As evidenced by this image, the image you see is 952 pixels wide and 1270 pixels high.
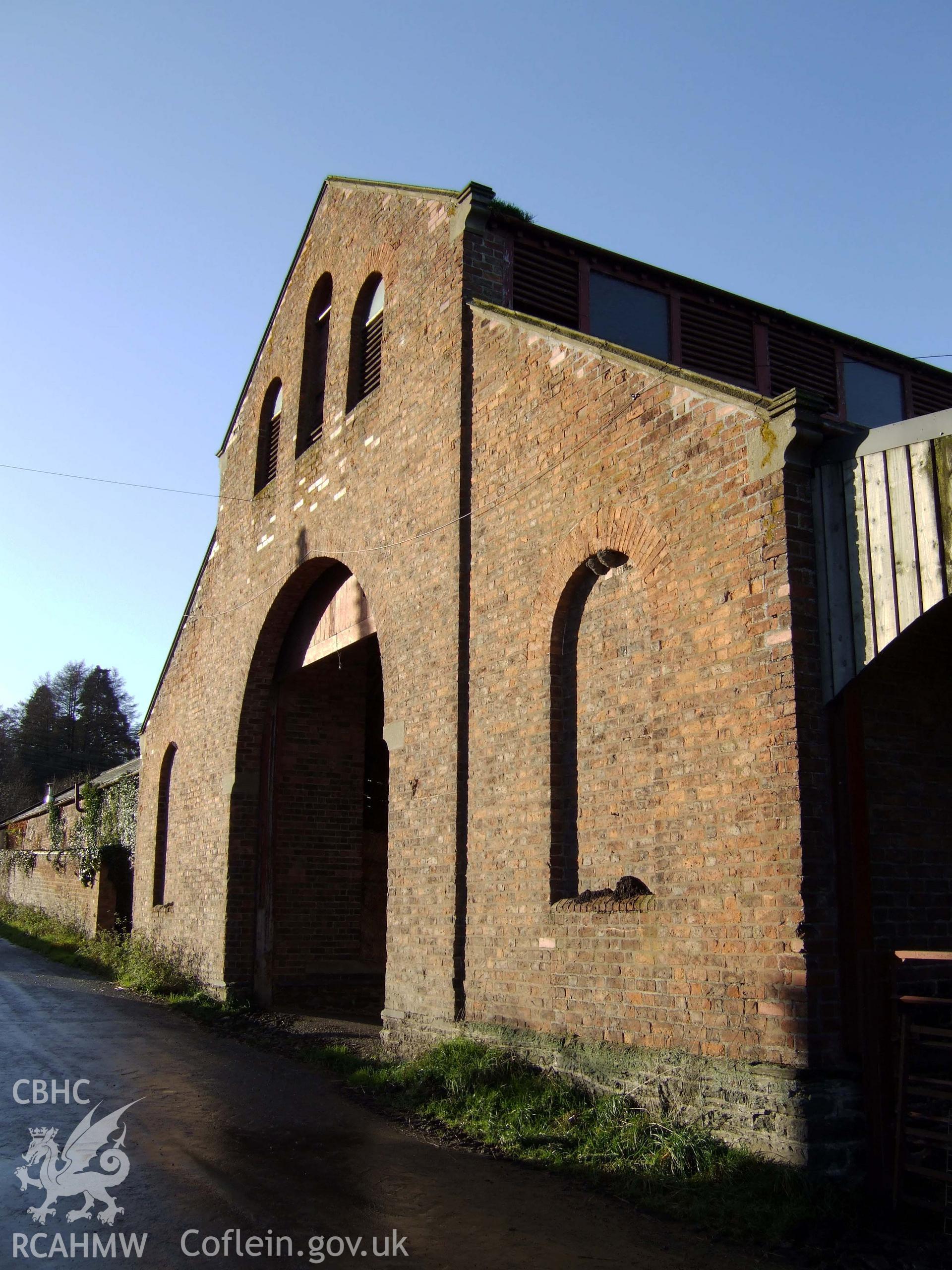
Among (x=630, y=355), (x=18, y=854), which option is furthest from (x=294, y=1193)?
(x=18, y=854)

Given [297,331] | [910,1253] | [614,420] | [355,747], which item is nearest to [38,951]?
[355,747]

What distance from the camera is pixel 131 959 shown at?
15648 mm

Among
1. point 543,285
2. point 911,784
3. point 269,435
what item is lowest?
point 911,784

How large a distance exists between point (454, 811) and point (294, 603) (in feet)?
18.2

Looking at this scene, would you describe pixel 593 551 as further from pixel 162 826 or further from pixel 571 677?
pixel 162 826

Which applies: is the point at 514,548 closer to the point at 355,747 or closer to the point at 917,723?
the point at 917,723

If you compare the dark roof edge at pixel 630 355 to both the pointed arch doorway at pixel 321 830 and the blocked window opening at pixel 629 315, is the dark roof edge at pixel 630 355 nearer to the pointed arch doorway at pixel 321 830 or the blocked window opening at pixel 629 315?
the blocked window opening at pixel 629 315

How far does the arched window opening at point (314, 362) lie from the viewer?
13531 millimetres

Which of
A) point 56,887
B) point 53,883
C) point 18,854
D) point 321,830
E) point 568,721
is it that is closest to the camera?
point 568,721

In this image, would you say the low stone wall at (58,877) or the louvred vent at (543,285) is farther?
the low stone wall at (58,877)

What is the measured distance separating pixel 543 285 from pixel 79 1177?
8.31m

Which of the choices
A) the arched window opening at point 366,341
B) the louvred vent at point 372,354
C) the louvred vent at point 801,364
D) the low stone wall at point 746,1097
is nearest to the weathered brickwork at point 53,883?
the arched window opening at point 366,341

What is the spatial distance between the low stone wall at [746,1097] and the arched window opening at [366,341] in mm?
7650

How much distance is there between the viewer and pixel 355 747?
46.0 ft
